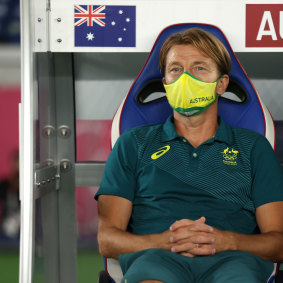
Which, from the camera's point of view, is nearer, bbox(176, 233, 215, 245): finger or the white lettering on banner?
bbox(176, 233, 215, 245): finger

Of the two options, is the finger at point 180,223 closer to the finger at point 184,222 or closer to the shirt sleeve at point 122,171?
the finger at point 184,222

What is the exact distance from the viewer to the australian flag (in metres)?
2.19

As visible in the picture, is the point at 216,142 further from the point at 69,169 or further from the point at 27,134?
the point at 69,169

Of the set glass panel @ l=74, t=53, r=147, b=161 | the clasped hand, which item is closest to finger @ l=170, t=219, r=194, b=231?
the clasped hand

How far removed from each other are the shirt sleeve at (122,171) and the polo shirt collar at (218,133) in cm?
12

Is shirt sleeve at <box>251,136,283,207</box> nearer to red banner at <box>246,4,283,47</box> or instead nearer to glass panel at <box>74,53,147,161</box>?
red banner at <box>246,4,283,47</box>

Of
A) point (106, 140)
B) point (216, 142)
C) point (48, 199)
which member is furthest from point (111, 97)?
point (216, 142)

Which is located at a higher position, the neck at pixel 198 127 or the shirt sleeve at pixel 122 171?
the neck at pixel 198 127

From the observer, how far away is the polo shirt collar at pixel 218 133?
184 centimetres

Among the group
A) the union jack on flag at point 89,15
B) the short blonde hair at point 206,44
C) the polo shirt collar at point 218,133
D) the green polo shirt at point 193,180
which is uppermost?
the union jack on flag at point 89,15

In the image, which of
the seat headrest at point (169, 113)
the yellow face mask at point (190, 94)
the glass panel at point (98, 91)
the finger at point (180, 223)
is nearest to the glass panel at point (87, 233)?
the glass panel at point (98, 91)

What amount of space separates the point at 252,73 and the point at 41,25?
1.12 meters

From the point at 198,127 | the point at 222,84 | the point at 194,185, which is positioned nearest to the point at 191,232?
the point at 194,185

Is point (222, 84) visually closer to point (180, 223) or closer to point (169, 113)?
point (169, 113)
